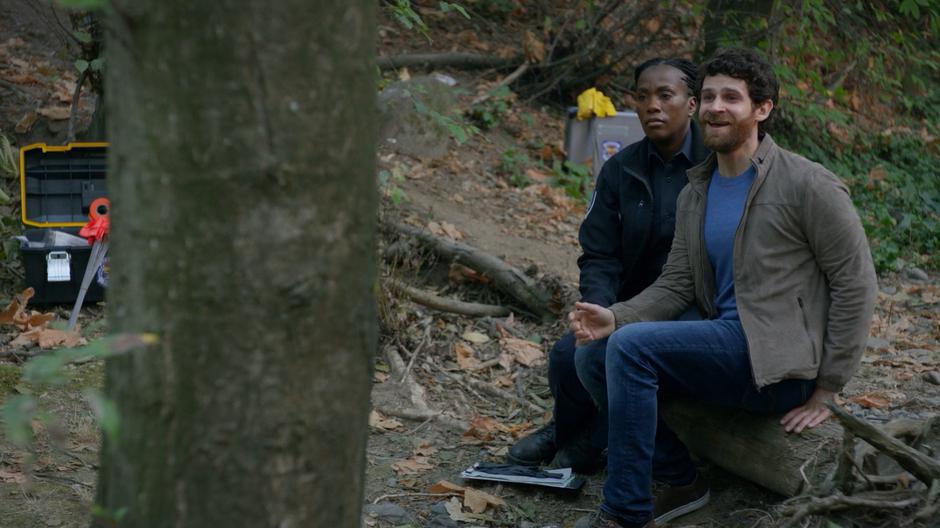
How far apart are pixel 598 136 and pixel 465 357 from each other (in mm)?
4313

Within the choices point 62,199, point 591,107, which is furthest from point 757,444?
point 591,107

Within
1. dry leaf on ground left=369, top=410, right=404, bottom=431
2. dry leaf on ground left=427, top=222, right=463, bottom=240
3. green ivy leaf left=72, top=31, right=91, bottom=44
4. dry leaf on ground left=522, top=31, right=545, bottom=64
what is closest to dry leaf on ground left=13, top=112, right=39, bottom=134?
green ivy leaf left=72, top=31, right=91, bottom=44

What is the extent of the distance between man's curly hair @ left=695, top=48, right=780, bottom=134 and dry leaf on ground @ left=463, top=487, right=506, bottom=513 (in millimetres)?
1855

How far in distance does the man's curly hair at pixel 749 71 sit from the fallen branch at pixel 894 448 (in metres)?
1.22

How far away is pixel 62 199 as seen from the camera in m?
6.25

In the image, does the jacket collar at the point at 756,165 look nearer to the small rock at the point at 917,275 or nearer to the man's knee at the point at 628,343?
the man's knee at the point at 628,343

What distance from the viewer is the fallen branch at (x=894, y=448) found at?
3092 millimetres

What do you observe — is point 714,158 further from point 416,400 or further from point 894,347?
point 894,347

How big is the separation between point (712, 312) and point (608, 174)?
3.05ft

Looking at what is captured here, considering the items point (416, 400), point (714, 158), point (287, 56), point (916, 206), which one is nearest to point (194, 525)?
point (287, 56)

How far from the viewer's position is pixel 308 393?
1.74 m

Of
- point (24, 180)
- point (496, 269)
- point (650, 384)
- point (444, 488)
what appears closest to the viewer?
point (650, 384)

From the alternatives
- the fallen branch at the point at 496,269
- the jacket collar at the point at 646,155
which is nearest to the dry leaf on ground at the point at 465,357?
the fallen branch at the point at 496,269

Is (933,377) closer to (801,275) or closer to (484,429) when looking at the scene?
(801,275)
